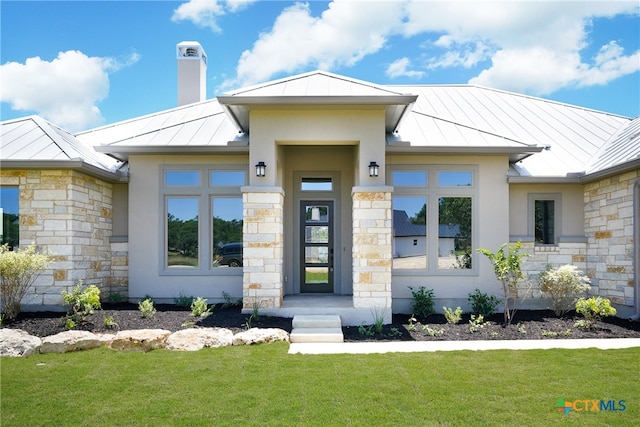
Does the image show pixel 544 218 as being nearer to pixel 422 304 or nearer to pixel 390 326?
pixel 422 304

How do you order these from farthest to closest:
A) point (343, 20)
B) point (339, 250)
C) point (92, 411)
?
point (343, 20) < point (339, 250) < point (92, 411)

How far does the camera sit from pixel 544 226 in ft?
33.4

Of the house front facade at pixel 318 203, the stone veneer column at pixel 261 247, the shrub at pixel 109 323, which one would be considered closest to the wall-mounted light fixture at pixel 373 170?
the house front facade at pixel 318 203

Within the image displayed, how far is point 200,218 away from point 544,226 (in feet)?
25.4

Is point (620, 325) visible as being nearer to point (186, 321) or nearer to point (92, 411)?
point (186, 321)

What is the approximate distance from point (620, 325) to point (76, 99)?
17.5m

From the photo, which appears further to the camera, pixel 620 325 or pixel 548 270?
Answer: pixel 548 270

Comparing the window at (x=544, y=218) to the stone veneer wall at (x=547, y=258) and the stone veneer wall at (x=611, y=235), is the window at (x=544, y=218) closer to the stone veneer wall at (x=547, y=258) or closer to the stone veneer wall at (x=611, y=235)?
the stone veneer wall at (x=547, y=258)

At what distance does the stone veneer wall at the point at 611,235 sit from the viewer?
8.72 m

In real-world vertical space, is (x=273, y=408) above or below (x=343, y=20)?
below

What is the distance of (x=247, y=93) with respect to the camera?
8.50m

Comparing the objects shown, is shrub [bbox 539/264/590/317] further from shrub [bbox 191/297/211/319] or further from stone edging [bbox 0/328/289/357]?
shrub [bbox 191/297/211/319]

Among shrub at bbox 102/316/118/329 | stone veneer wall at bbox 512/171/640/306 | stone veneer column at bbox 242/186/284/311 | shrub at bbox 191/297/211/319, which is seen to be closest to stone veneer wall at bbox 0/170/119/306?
shrub at bbox 102/316/118/329

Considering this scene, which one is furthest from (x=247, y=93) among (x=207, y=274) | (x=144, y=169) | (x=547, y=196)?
(x=547, y=196)
